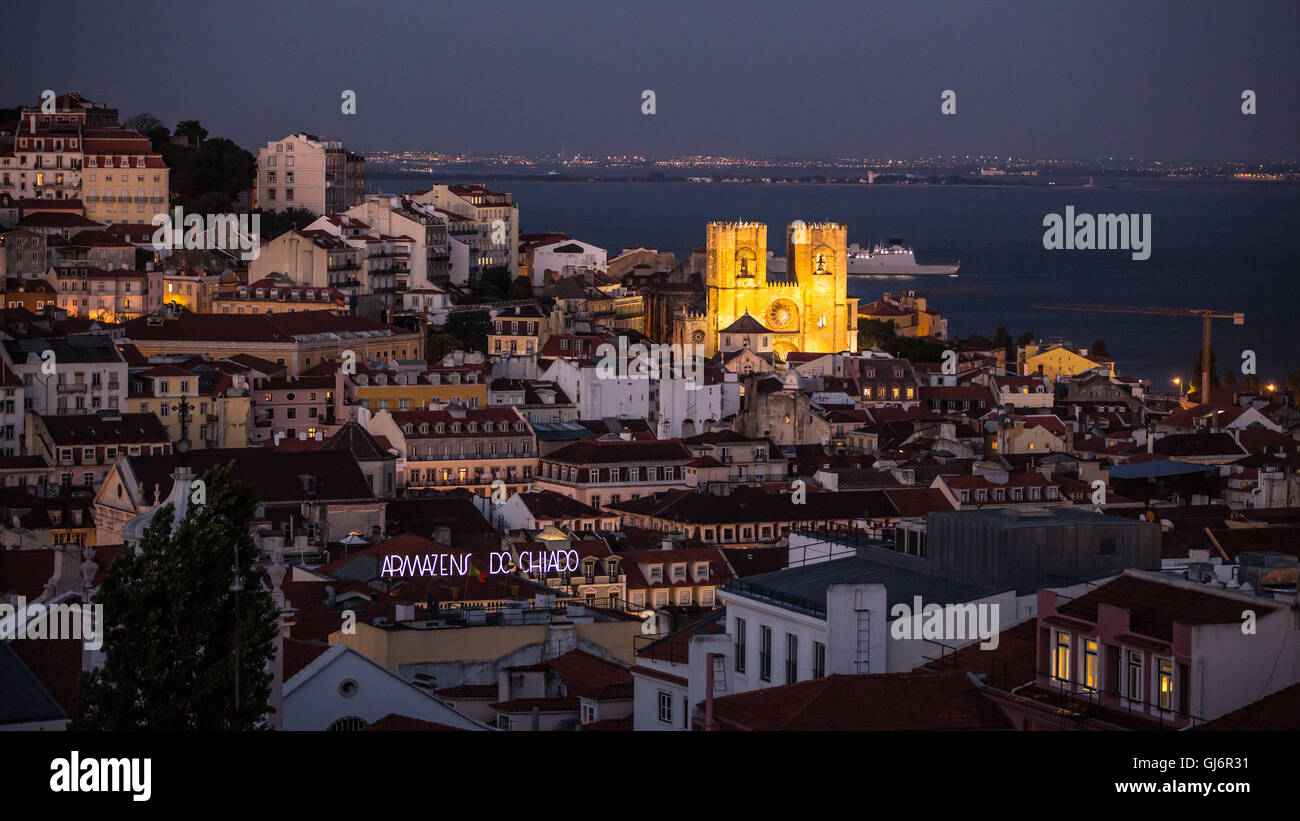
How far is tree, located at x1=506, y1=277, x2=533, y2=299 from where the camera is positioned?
4512cm

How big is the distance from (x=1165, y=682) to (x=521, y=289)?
38.4 meters

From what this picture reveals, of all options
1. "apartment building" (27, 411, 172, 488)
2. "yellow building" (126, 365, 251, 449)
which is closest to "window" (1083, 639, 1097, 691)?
"apartment building" (27, 411, 172, 488)

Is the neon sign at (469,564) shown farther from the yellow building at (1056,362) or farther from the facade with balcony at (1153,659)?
the yellow building at (1056,362)

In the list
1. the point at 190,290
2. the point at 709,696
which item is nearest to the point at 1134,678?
the point at 709,696

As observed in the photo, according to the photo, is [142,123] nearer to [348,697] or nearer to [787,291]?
[787,291]

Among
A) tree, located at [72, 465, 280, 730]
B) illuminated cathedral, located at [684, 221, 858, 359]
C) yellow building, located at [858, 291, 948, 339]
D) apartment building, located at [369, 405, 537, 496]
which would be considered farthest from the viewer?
yellow building, located at [858, 291, 948, 339]

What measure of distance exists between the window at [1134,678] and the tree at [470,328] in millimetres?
32516

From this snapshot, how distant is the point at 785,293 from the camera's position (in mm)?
48531

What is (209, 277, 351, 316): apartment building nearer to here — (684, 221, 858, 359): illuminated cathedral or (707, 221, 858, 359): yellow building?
(684, 221, 858, 359): illuminated cathedral

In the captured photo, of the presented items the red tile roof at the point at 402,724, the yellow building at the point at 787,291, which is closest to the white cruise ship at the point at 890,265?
the yellow building at the point at 787,291
